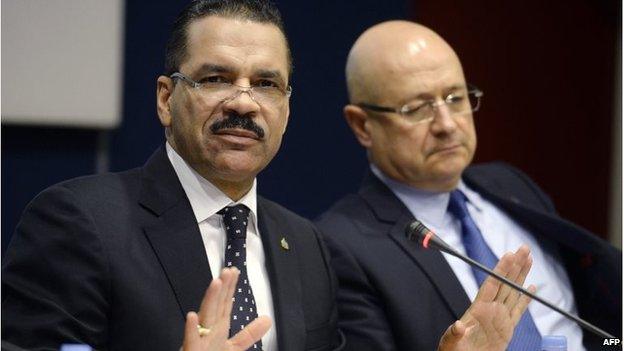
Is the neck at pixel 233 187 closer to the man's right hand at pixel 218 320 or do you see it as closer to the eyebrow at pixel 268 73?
the eyebrow at pixel 268 73

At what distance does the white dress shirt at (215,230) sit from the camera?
6.83 feet

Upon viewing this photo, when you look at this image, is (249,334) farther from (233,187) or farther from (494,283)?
(494,283)

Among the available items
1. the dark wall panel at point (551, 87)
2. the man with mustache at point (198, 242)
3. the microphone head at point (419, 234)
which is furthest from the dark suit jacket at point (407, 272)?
the dark wall panel at point (551, 87)

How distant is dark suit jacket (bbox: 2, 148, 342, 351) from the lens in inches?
73.2

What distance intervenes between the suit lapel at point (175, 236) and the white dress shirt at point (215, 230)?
0.02 m

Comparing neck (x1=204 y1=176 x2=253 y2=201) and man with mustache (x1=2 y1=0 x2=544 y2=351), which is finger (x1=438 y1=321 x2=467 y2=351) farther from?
neck (x1=204 y1=176 x2=253 y2=201)

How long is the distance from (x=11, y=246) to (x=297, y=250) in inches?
24.2

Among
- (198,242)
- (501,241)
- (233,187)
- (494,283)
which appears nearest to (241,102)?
(233,187)

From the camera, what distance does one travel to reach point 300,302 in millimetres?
2158

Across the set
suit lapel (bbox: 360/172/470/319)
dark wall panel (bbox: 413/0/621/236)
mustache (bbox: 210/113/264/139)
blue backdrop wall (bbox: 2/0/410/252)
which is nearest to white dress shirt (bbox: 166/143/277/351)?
mustache (bbox: 210/113/264/139)

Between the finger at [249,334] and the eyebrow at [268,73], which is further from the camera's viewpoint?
the eyebrow at [268,73]

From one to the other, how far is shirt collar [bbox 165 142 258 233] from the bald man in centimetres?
45

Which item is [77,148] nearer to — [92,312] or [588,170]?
[92,312]

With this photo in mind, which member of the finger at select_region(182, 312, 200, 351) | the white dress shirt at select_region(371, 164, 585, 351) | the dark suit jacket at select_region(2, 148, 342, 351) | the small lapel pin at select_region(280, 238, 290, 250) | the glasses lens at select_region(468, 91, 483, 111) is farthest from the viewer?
the glasses lens at select_region(468, 91, 483, 111)
